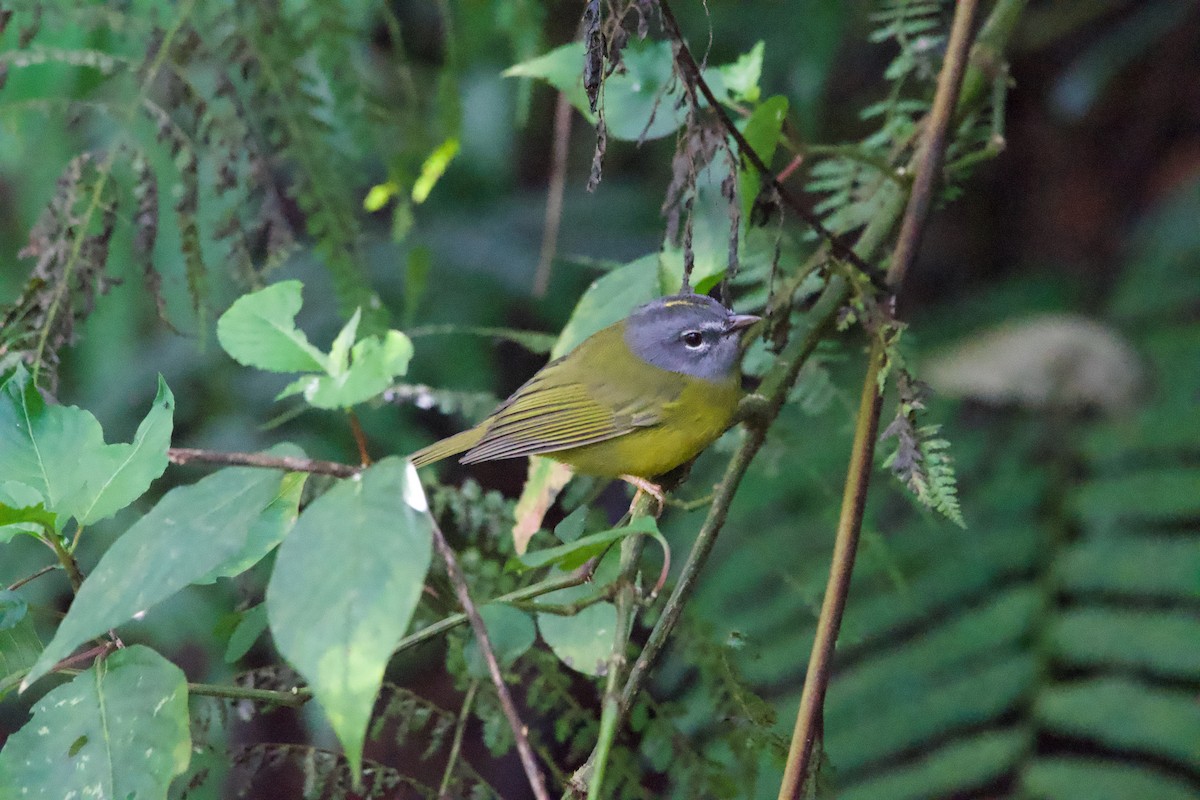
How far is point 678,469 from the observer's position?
2047 millimetres

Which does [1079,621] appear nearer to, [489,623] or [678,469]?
[678,469]

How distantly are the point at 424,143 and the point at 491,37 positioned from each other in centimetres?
106

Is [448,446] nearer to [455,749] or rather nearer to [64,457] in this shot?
[455,749]

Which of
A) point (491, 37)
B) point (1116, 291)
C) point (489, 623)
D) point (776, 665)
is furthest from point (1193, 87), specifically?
point (489, 623)

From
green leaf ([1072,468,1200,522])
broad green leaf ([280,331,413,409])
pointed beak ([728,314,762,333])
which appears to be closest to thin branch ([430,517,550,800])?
broad green leaf ([280,331,413,409])

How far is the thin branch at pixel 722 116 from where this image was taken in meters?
1.21

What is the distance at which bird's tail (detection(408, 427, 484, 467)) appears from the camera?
6.78ft

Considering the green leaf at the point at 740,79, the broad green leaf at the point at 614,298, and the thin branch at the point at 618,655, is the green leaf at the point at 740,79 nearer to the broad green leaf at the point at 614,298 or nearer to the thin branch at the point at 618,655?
the broad green leaf at the point at 614,298

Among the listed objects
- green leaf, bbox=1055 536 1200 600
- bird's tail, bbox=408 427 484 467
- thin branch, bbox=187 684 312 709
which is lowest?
→ green leaf, bbox=1055 536 1200 600

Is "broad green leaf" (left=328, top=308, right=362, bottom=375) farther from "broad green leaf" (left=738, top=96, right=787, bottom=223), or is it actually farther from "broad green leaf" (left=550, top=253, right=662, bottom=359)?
"broad green leaf" (left=550, top=253, right=662, bottom=359)

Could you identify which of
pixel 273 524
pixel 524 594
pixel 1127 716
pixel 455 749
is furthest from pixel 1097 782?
pixel 273 524

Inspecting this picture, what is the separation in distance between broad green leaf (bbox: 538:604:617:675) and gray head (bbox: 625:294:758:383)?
73cm

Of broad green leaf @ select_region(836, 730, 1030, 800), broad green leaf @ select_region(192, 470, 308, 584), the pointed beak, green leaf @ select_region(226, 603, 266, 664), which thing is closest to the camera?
broad green leaf @ select_region(192, 470, 308, 584)

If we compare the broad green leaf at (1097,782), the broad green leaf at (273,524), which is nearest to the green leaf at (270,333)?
the broad green leaf at (273,524)
